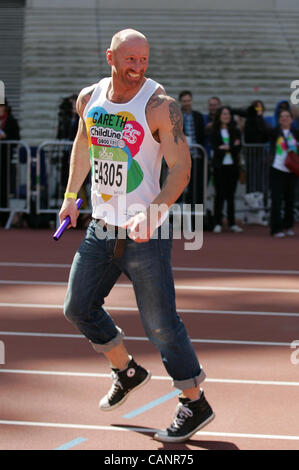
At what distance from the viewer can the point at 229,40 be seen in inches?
1113

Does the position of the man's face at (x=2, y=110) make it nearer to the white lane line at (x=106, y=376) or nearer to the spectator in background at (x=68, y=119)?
the spectator in background at (x=68, y=119)

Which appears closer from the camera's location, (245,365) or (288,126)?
(245,365)

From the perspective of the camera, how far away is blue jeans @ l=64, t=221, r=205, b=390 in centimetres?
490

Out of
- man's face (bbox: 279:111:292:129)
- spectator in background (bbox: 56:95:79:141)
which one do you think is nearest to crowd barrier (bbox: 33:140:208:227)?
spectator in background (bbox: 56:95:79:141)

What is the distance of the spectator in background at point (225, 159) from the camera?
51.2 ft

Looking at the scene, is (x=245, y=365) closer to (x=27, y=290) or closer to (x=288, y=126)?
(x=27, y=290)

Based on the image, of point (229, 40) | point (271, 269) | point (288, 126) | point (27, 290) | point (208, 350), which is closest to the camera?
point (208, 350)

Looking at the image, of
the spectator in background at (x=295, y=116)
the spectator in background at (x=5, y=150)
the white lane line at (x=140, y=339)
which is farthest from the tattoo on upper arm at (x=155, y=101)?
the spectator in background at (x=5, y=150)

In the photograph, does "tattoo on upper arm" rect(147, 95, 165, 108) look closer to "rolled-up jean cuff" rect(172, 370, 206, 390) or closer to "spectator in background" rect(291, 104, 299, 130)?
"rolled-up jean cuff" rect(172, 370, 206, 390)

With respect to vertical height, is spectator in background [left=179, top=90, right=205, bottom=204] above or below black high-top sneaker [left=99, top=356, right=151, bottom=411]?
below

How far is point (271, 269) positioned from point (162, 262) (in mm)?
6859

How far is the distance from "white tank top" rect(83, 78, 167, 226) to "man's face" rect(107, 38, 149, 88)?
0.10 metres

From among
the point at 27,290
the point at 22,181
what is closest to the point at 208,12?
the point at 22,181
